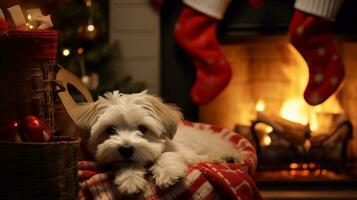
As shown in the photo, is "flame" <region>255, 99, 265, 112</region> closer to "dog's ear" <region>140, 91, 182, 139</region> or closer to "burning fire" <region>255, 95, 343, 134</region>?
"burning fire" <region>255, 95, 343, 134</region>

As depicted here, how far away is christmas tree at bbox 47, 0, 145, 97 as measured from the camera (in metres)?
2.54

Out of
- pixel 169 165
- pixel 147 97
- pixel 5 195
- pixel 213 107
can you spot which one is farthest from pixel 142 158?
pixel 213 107

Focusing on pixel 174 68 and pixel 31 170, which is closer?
pixel 31 170

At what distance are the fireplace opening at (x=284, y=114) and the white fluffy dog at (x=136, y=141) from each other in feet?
3.97

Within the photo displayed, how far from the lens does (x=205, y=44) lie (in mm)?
2609

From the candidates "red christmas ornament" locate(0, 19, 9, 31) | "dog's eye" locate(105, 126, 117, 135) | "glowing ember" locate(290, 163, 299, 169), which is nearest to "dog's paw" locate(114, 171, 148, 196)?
"dog's eye" locate(105, 126, 117, 135)

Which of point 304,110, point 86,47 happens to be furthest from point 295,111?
point 86,47

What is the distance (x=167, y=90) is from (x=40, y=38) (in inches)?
53.3

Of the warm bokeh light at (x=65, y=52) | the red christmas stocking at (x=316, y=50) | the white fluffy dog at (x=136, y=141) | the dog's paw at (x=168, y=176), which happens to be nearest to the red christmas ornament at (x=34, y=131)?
the white fluffy dog at (x=136, y=141)

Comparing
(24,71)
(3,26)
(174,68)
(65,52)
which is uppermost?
(3,26)

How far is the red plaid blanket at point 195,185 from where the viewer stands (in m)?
1.37

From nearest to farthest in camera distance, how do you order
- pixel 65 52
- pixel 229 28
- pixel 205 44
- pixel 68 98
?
pixel 68 98 → pixel 65 52 → pixel 205 44 → pixel 229 28

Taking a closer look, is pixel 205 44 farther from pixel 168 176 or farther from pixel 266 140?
pixel 168 176

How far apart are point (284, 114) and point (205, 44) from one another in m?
0.56
